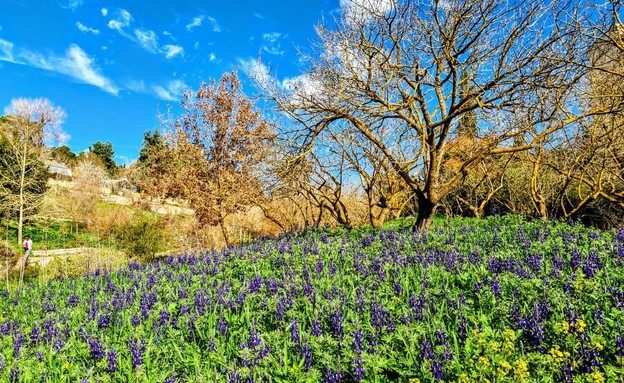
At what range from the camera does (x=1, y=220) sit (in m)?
31.6

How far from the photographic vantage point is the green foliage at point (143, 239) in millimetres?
19062

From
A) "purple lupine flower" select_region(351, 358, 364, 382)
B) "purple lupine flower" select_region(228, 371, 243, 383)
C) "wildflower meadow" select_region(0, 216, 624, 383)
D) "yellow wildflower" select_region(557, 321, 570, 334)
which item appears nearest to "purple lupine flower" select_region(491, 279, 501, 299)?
"wildflower meadow" select_region(0, 216, 624, 383)

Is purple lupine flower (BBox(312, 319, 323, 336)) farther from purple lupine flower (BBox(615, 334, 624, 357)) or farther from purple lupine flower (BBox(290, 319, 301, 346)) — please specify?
purple lupine flower (BBox(615, 334, 624, 357))

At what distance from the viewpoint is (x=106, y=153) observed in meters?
78.2

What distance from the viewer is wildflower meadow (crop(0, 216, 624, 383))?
2625 millimetres

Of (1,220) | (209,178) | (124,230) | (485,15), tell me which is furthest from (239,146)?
(1,220)

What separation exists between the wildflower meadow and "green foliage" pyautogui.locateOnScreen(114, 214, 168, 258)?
13567 mm

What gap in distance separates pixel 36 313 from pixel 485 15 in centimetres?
1072

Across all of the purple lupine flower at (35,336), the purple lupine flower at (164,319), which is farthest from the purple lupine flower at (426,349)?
the purple lupine flower at (35,336)

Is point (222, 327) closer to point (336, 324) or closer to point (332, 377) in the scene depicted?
point (336, 324)

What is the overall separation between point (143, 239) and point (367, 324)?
60.3 feet

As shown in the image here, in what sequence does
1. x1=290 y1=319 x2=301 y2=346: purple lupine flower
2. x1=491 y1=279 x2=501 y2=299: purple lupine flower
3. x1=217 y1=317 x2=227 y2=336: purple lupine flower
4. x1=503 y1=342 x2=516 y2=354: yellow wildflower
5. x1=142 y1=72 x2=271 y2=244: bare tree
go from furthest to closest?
x1=142 y1=72 x2=271 y2=244: bare tree
x1=217 y1=317 x2=227 y2=336: purple lupine flower
x1=491 y1=279 x2=501 y2=299: purple lupine flower
x1=290 y1=319 x2=301 y2=346: purple lupine flower
x1=503 y1=342 x2=516 y2=354: yellow wildflower

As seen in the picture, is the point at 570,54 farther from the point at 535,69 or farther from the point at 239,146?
the point at 239,146

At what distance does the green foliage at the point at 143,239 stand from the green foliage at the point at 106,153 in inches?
2491
